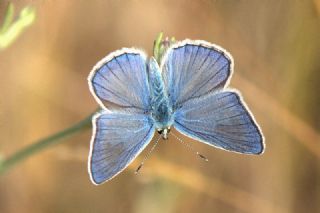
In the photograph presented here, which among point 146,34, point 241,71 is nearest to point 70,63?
point 146,34

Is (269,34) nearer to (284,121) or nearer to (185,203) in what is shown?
(284,121)

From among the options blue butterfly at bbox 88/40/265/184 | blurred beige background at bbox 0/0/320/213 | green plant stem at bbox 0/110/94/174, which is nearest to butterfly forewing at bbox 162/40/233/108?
blue butterfly at bbox 88/40/265/184

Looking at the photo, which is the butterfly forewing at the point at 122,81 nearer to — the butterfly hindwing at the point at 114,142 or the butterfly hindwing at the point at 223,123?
the butterfly hindwing at the point at 114,142

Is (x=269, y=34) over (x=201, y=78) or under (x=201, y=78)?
over

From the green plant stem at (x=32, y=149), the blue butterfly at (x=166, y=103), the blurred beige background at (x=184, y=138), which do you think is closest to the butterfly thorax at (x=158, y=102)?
the blue butterfly at (x=166, y=103)

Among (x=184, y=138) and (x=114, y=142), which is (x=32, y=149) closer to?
(x=114, y=142)

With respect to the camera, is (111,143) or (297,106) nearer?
(111,143)

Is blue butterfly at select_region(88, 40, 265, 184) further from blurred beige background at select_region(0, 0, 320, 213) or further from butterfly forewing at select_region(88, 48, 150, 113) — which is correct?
blurred beige background at select_region(0, 0, 320, 213)
